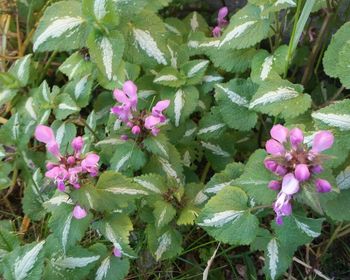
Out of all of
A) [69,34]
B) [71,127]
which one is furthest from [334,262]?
[69,34]

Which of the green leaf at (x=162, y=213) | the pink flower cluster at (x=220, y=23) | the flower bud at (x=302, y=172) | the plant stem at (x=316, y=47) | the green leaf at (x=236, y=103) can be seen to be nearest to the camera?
the flower bud at (x=302, y=172)

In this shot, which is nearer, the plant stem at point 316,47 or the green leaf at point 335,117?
the green leaf at point 335,117

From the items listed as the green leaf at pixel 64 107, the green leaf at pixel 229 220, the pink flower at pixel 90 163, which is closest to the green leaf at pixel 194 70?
the green leaf at pixel 64 107

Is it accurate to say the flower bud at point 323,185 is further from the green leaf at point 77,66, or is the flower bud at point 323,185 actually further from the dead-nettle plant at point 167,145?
the green leaf at point 77,66

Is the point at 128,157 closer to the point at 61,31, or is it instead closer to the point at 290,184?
the point at 61,31

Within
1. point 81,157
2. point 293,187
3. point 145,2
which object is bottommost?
point 81,157

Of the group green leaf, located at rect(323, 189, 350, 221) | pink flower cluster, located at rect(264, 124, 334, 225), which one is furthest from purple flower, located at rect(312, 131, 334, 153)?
green leaf, located at rect(323, 189, 350, 221)

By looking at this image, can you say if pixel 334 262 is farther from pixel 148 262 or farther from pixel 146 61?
pixel 146 61
